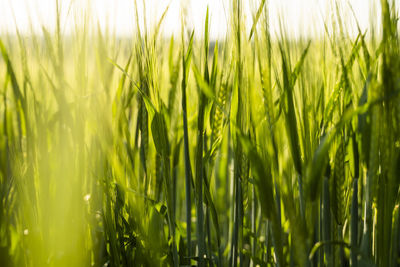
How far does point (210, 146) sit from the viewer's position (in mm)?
590

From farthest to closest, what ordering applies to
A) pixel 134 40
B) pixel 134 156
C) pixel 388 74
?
1. pixel 134 156
2. pixel 134 40
3. pixel 388 74

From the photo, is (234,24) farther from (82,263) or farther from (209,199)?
(82,263)

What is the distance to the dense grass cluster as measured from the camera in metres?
0.45

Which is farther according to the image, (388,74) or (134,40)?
(134,40)

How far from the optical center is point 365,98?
0.47m

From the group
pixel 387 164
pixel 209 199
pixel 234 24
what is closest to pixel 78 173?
pixel 209 199

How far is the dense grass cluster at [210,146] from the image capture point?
0.45 m

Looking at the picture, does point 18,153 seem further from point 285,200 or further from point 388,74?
point 388,74

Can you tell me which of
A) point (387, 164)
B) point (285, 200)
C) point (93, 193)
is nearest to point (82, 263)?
point (93, 193)

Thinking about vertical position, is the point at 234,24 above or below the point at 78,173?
above

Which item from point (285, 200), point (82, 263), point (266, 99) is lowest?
point (82, 263)

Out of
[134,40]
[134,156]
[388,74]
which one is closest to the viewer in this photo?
[388,74]

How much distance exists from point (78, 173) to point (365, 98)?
0.38 m

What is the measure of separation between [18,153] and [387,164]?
49 centimetres
